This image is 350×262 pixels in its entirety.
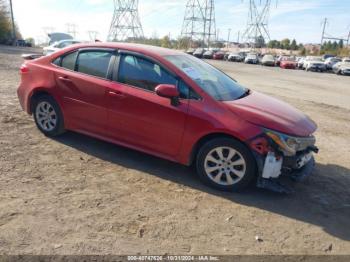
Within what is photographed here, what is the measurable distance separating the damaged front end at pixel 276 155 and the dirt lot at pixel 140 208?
267mm

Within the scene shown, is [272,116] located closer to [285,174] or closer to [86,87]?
[285,174]

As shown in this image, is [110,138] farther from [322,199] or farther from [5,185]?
[322,199]

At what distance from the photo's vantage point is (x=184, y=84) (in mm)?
4367

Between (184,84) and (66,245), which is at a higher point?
(184,84)

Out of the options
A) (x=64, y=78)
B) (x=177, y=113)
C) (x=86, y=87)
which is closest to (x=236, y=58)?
(x=64, y=78)

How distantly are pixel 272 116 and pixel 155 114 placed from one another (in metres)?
1.46

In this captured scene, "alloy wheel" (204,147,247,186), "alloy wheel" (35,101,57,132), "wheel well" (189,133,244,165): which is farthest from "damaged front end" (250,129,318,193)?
"alloy wheel" (35,101,57,132)

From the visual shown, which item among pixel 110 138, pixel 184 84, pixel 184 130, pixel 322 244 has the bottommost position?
pixel 322 244

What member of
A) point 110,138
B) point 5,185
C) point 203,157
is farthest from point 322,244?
point 5,185

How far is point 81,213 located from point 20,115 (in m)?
4.18

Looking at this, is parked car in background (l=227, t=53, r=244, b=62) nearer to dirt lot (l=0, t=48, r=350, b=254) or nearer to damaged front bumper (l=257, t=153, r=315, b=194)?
dirt lot (l=0, t=48, r=350, b=254)

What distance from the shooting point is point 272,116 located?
4.17 m

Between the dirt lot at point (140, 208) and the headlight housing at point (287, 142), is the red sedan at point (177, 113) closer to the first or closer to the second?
the headlight housing at point (287, 142)

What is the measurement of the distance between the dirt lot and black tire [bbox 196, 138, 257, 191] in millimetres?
120
